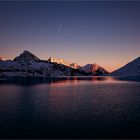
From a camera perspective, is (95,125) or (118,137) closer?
(118,137)

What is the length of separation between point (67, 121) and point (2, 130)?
39.7 ft

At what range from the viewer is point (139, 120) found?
125ft

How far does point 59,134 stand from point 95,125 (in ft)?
25.8

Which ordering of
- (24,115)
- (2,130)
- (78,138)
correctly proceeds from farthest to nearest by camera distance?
1. (24,115)
2. (2,130)
3. (78,138)

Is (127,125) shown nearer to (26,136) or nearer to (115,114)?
(115,114)

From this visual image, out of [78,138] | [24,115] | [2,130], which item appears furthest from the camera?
[24,115]

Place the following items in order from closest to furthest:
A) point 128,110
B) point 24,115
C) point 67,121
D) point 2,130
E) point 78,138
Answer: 1. point 78,138
2. point 2,130
3. point 67,121
4. point 24,115
5. point 128,110

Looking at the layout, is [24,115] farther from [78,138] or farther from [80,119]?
[78,138]

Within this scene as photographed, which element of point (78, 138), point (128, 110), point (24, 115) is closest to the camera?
point (78, 138)

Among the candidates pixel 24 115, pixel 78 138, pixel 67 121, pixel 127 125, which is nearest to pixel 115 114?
pixel 127 125

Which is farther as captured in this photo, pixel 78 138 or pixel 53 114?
pixel 53 114

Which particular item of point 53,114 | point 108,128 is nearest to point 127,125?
point 108,128

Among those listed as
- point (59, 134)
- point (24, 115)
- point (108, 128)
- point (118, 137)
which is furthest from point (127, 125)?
point (24, 115)

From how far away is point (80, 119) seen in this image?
127ft
